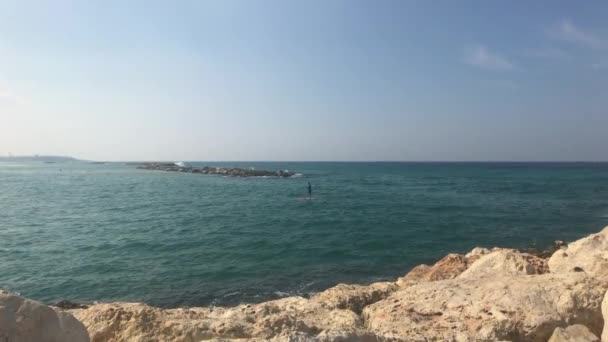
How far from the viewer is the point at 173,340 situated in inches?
170

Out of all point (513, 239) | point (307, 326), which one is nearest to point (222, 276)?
point (307, 326)

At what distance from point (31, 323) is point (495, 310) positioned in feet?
20.4

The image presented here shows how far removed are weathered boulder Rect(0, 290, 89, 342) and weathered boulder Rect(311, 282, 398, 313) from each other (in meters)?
4.31

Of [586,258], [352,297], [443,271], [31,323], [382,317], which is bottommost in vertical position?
[443,271]

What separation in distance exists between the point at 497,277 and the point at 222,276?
35.8 ft

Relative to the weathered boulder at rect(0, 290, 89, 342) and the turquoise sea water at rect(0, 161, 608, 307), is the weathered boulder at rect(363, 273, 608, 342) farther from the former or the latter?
the turquoise sea water at rect(0, 161, 608, 307)

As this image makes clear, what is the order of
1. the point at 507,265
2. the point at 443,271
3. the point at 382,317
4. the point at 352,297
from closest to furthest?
the point at 382,317 < the point at 352,297 < the point at 507,265 < the point at 443,271

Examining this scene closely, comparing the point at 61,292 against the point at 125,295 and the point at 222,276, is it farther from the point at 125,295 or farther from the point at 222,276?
the point at 222,276

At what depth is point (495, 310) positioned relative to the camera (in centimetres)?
559

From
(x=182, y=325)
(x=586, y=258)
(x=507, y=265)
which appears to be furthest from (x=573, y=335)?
(x=182, y=325)

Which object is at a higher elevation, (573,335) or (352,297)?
(573,335)

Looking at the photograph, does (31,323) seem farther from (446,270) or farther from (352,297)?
(446,270)

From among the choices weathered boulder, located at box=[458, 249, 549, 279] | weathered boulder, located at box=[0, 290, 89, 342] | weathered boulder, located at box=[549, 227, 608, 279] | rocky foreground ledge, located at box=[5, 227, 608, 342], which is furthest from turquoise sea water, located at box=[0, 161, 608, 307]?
weathered boulder, located at box=[0, 290, 89, 342]

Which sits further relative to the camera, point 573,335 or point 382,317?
point 382,317
